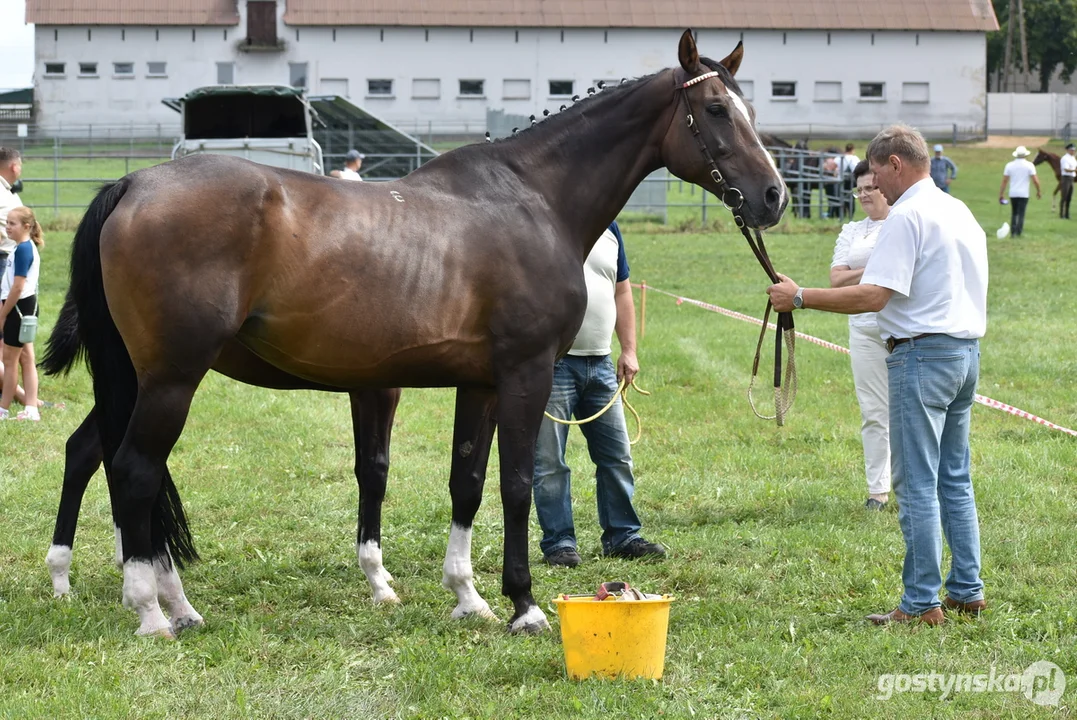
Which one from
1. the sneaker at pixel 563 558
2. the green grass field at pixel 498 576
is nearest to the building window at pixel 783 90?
the green grass field at pixel 498 576

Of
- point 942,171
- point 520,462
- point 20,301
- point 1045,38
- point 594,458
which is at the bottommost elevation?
point 594,458

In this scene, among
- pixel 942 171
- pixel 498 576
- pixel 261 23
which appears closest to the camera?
pixel 498 576

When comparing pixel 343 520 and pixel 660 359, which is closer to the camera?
pixel 343 520

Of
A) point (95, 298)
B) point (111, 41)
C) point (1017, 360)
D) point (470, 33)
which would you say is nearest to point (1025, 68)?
point (470, 33)

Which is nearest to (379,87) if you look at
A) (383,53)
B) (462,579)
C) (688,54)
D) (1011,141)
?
(383,53)

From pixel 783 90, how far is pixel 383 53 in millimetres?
18777

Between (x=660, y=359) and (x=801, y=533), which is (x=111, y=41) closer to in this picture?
(x=660, y=359)

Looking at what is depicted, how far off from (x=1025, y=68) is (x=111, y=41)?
46.1m

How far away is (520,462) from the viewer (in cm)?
531

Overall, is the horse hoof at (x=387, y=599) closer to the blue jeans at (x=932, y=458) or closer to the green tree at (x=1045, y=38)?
the blue jeans at (x=932, y=458)

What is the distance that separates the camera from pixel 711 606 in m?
5.49

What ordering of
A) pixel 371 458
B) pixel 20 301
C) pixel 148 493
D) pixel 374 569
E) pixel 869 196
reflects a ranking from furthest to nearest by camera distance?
1. pixel 20 301
2. pixel 869 196
3. pixel 371 458
4. pixel 374 569
5. pixel 148 493

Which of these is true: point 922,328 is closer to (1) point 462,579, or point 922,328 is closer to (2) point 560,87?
(1) point 462,579

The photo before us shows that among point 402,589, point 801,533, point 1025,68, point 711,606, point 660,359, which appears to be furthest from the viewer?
point 1025,68
